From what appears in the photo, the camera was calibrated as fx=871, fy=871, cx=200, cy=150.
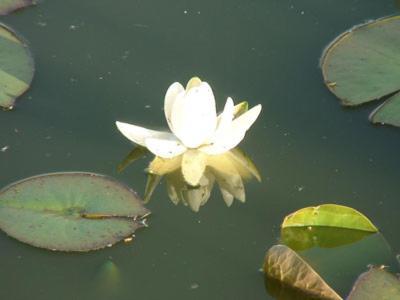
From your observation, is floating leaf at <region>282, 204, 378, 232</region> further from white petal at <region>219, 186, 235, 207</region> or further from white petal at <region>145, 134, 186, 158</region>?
white petal at <region>145, 134, 186, 158</region>

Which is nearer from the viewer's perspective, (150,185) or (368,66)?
(150,185)

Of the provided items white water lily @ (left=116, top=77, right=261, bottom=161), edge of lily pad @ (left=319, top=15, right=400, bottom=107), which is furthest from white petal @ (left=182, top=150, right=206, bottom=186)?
edge of lily pad @ (left=319, top=15, right=400, bottom=107)

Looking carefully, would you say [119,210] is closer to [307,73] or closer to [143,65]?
[143,65]

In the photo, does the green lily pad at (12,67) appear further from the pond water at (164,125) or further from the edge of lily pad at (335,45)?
the edge of lily pad at (335,45)

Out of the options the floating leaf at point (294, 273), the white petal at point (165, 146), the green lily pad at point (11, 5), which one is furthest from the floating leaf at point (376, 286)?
the green lily pad at point (11, 5)

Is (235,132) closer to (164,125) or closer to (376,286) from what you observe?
(164,125)

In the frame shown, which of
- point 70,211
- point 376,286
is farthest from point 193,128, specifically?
point 376,286

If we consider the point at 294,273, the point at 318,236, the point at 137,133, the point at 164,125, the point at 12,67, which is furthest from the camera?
the point at 12,67

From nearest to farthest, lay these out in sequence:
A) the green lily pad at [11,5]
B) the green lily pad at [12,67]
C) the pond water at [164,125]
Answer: the pond water at [164,125] → the green lily pad at [12,67] → the green lily pad at [11,5]
